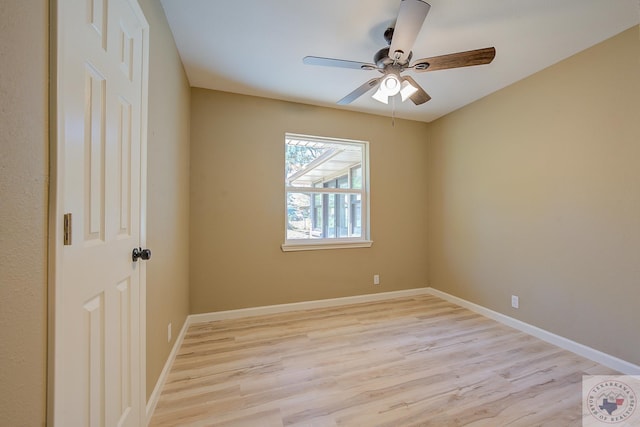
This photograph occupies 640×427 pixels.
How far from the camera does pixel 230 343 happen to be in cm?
235

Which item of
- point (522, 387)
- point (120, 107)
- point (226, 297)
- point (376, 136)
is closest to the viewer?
point (120, 107)

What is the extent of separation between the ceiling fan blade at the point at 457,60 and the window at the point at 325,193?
5.41 ft

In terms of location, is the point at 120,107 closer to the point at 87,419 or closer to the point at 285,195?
the point at 87,419

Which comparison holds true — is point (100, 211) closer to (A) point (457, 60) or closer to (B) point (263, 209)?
(B) point (263, 209)

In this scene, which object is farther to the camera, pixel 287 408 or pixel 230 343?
pixel 230 343

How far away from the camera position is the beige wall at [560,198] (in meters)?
1.92

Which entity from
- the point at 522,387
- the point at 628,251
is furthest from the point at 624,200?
Result: the point at 522,387

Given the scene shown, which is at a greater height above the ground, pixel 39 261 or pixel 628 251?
pixel 39 261

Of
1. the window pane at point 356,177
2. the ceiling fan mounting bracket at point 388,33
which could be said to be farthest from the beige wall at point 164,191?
the window pane at point 356,177

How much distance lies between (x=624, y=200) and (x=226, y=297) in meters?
3.65

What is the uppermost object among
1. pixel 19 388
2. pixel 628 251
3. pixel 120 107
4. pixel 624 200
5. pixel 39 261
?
pixel 120 107

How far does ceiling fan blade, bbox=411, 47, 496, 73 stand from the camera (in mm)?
1637

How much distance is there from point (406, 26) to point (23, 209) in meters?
1.86

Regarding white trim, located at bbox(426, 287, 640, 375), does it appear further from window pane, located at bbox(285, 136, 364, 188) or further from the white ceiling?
the white ceiling
